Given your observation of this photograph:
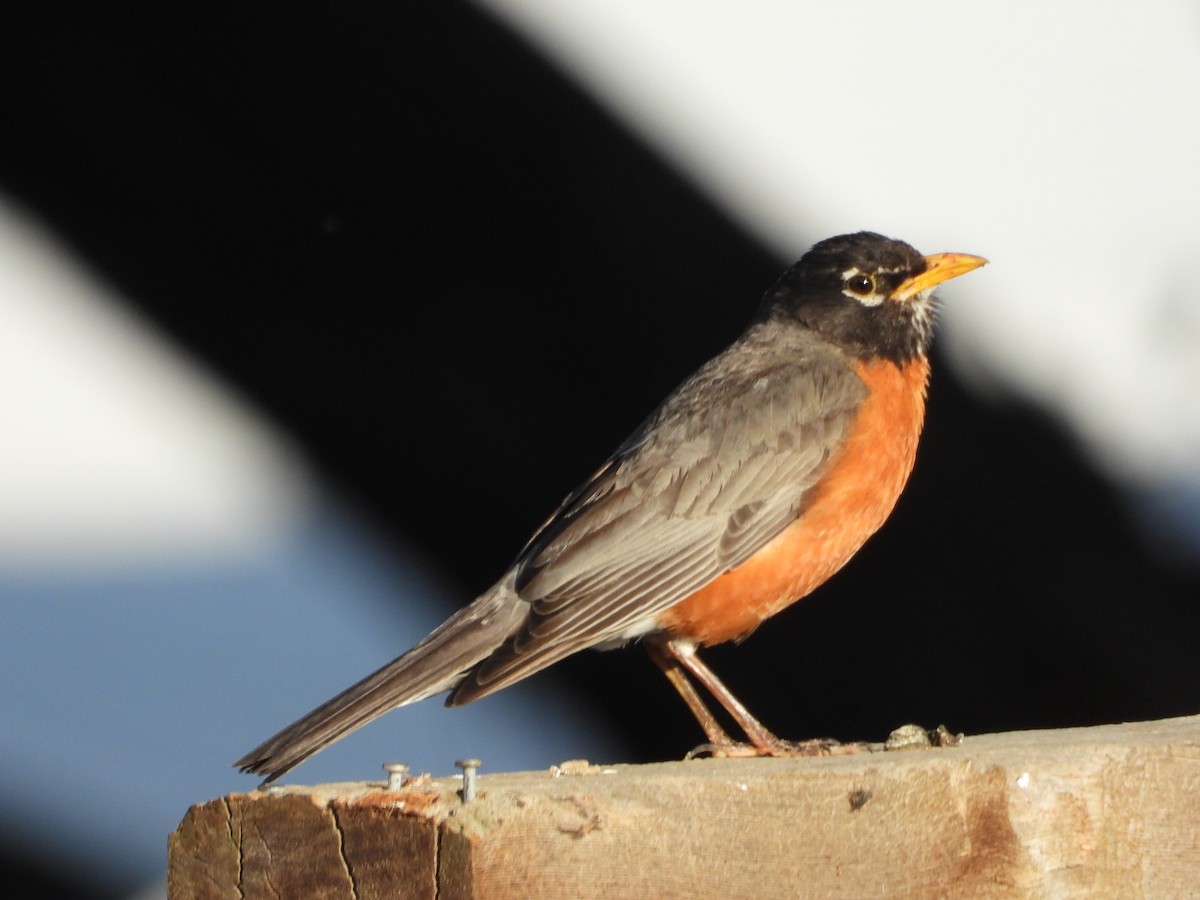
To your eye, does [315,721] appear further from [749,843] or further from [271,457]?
[749,843]

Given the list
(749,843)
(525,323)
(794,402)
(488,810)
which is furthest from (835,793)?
(794,402)

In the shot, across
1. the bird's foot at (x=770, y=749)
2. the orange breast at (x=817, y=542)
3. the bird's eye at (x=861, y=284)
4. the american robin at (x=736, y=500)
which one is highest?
the bird's eye at (x=861, y=284)

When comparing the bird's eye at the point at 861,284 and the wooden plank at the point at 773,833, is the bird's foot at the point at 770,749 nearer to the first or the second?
the wooden plank at the point at 773,833

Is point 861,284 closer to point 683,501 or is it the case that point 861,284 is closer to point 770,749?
point 683,501

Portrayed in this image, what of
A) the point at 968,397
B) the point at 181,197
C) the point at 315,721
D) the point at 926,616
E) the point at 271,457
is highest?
the point at 181,197

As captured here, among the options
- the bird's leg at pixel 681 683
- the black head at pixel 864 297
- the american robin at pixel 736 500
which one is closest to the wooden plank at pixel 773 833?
the american robin at pixel 736 500

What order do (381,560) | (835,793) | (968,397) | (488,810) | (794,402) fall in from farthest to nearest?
(794,402), (968,397), (381,560), (835,793), (488,810)

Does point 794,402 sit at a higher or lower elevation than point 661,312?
lower
